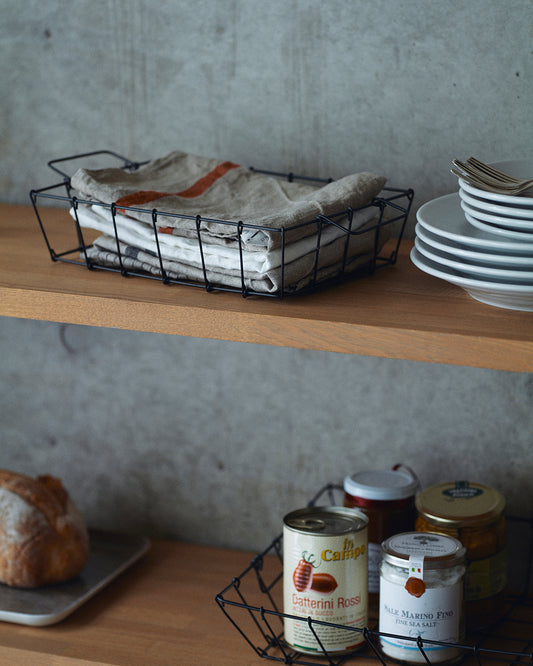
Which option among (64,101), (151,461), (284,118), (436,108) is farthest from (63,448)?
(436,108)

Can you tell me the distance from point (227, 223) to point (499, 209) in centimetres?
27

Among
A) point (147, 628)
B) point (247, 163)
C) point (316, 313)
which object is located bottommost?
point (147, 628)

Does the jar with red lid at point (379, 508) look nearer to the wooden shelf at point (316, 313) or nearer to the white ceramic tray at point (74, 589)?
the wooden shelf at point (316, 313)

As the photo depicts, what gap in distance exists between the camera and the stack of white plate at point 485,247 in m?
0.79

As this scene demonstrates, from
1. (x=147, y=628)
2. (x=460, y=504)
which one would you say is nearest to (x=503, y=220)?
(x=460, y=504)

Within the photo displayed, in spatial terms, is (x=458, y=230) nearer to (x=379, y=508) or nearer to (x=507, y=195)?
(x=507, y=195)

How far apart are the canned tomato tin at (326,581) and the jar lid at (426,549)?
0.14 feet

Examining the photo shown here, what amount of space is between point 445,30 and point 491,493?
601 millimetres

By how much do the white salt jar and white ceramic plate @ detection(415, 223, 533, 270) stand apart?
0.34 meters

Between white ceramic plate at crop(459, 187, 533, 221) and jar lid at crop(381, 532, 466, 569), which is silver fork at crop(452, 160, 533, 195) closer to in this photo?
white ceramic plate at crop(459, 187, 533, 221)

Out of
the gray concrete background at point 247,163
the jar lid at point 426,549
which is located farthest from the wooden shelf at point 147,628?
the jar lid at point 426,549

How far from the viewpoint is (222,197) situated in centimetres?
99

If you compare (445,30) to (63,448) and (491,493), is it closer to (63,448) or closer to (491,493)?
(491,493)

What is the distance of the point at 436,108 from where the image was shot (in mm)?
1076
